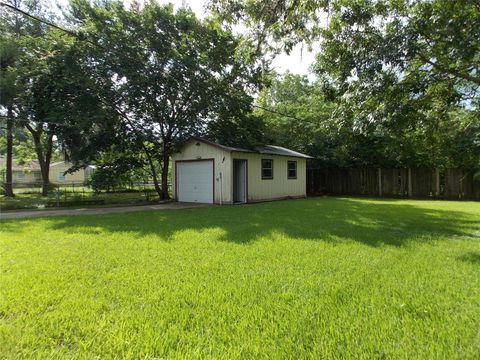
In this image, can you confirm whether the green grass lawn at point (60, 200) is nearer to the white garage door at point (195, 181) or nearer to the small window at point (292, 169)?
the white garage door at point (195, 181)

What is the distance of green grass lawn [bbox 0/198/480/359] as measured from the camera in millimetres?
2160

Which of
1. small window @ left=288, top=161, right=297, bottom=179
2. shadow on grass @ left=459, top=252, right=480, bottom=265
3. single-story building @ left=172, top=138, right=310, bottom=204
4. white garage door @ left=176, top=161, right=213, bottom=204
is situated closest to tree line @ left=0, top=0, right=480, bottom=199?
single-story building @ left=172, top=138, right=310, bottom=204

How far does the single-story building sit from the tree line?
0.97m

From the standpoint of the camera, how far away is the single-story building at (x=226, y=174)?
13320 millimetres

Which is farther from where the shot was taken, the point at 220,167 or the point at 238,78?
the point at 238,78

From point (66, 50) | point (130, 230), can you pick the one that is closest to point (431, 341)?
point (130, 230)

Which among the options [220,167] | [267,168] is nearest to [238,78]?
[267,168]

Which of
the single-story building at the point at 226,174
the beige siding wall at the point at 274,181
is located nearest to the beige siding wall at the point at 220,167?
the single-story building at the point at 226,174

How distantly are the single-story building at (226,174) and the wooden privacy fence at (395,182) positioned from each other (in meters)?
5.13

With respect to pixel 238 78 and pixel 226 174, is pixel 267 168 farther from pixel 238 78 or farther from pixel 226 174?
pixel 238 78

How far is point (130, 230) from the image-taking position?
6.62 m

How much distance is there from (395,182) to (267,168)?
7.85m

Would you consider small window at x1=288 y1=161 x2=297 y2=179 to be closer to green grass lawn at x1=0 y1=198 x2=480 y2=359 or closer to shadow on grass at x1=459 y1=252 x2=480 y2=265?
green grass lawn at x1=0 y1=198 x2=480 y2=359

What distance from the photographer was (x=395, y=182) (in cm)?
1736
